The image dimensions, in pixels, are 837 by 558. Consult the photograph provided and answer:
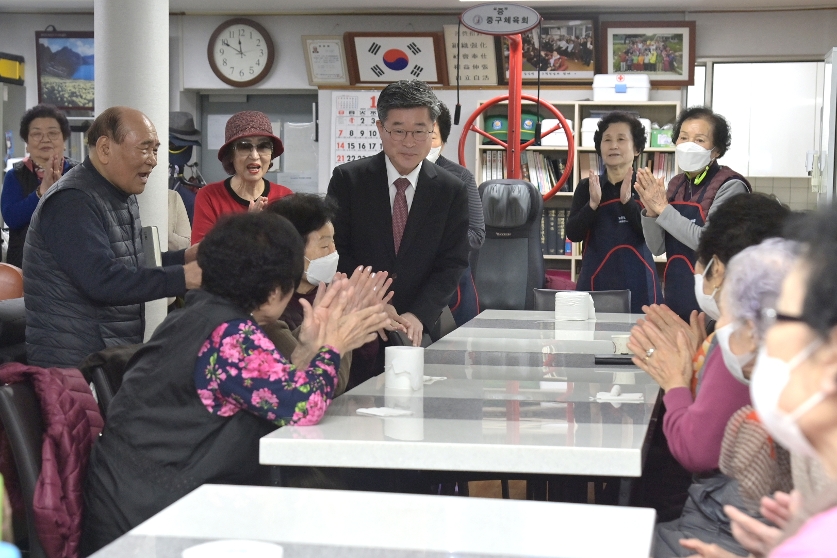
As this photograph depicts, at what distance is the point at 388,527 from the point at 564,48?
652cm

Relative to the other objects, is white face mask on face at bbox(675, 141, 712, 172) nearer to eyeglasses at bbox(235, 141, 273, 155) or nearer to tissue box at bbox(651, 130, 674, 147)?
eyeglasses at bbox(235, 141, 273, 155)

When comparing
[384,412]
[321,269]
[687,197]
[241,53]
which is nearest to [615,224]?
[687,197]

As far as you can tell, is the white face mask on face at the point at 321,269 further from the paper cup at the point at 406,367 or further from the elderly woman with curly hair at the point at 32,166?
the elderly woman with curly hair at the point at 32,166

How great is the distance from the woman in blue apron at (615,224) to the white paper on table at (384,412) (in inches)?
98.8

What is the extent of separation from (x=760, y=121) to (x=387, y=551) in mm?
6940

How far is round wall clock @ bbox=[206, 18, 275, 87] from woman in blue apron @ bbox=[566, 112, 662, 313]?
409cm

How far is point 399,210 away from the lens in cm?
336

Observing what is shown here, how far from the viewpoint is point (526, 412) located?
78.6 inches

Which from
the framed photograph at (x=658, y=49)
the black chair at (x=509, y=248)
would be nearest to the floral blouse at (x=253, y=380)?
the black chair at (x=509, y=248)

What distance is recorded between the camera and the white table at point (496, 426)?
1.67 m

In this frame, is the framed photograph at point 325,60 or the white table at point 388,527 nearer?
the white table at point 388,527

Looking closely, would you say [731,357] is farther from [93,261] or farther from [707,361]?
[93,261]

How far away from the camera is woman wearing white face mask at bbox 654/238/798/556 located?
59.0 inches

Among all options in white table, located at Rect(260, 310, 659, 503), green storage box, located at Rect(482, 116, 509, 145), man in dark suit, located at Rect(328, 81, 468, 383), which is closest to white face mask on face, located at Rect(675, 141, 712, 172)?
man in dark suit, located at Rect(328, 81, 468, 383)
